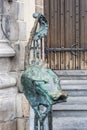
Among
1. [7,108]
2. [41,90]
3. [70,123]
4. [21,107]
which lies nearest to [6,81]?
[7,108]

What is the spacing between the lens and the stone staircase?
15.4 feet

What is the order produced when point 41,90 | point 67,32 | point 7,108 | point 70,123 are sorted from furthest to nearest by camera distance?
1. point 67,32
2. point 70,123
3. point 7,108
4. point 41,90

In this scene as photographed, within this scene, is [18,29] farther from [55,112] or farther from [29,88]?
[29,88]

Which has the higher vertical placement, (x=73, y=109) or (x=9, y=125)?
(x=73, y=109)

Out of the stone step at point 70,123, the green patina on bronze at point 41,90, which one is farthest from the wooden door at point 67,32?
the green patina on bronze at point 41,90

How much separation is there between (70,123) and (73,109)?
0.72 feet

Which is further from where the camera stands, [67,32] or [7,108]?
[67,32]

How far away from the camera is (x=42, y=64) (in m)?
2.80

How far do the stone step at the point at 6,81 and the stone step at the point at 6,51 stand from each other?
245 millimetres

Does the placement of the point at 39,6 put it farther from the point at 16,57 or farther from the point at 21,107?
the point at 21,107

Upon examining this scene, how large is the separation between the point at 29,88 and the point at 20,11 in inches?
93.6

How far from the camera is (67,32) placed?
5758 millimetres

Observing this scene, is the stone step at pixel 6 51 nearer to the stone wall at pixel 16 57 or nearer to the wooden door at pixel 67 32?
the stone wall at pixel 16 57

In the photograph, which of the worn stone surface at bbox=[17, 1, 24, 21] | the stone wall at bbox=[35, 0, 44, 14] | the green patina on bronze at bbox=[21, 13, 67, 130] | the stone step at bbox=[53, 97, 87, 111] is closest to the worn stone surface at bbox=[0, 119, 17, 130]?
the stone step at bbox=[53, 97, 87, 111]
